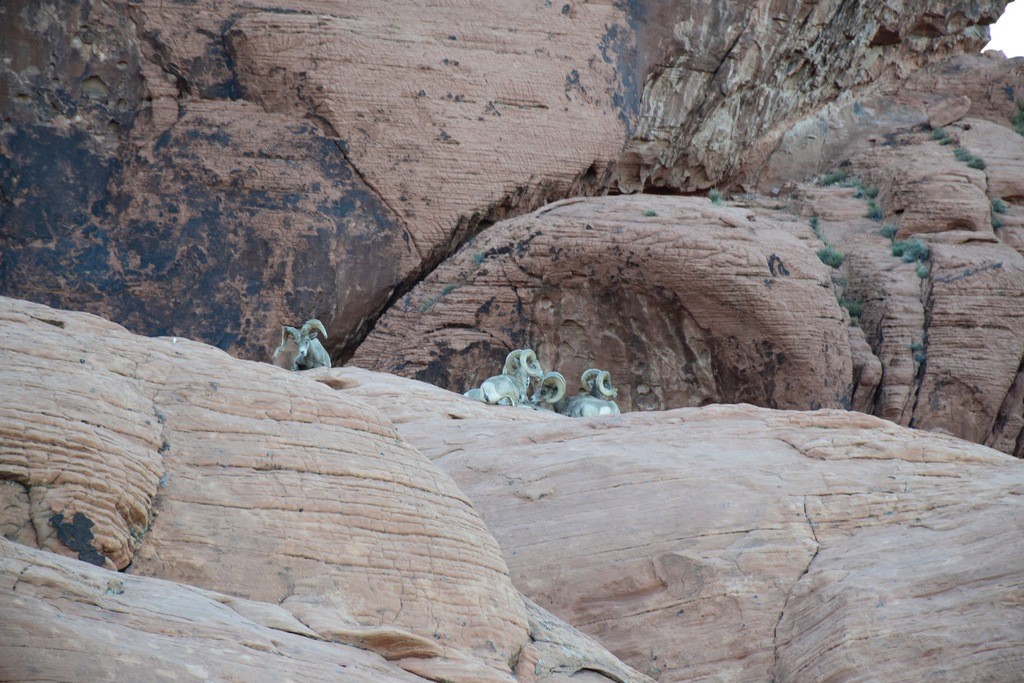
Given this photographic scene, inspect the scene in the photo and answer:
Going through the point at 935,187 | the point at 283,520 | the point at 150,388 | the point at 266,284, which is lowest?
the point at 283,520

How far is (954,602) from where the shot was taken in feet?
23.0

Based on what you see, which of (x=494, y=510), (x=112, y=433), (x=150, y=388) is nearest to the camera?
(x=112, y=433)

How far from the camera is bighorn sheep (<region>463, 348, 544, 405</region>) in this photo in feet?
40.9

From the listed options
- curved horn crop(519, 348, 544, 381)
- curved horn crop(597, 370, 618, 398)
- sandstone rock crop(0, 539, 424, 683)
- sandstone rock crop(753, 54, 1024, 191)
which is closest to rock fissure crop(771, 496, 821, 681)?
sandstone rock crop(0, 539, 424, 683)

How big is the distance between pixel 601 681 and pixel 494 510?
88.4 inches

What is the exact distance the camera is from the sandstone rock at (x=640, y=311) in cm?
1456

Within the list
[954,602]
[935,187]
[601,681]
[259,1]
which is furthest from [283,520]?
[935,187]

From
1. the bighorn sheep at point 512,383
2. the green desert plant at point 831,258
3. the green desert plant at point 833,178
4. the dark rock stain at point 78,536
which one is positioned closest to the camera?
the dark rock stain at point 78,536

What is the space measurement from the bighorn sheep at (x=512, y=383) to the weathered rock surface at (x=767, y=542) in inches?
136

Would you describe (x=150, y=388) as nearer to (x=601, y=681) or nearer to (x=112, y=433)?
(x=112, y=433)

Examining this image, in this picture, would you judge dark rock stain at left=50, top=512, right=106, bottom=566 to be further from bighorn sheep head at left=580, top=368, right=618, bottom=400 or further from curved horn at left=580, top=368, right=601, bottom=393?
curved horn at left=580, top=368, right=601, bottom=393

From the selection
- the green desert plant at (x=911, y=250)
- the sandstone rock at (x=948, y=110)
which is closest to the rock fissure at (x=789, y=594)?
the green desert plant at (x=911, y=250)

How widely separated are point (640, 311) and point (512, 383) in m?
3.05

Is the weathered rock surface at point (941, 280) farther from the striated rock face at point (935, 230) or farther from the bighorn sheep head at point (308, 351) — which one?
the bighorn sheep head at point (308, 351)
